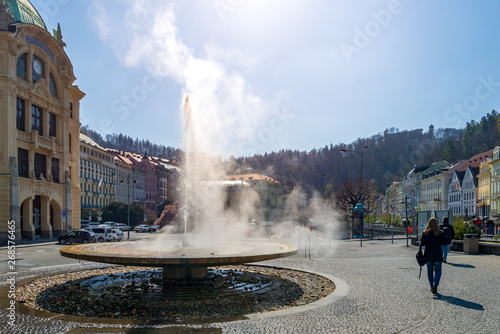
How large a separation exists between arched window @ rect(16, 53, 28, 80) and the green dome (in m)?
4.15

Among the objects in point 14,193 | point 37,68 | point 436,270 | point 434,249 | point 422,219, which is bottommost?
point 422,219

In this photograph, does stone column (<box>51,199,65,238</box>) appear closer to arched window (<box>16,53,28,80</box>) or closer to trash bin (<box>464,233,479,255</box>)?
arched window (<box>16,53,28,80</box>)

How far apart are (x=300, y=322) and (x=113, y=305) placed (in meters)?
4.25

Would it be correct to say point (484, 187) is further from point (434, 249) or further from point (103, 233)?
point (434, 249)

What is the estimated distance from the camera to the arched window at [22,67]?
3866 centimetres

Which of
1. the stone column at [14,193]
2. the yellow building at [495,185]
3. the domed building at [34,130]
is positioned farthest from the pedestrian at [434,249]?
the yellow building at [495,185]

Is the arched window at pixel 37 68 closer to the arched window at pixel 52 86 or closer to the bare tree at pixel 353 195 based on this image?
the arched window at pixel 52 86

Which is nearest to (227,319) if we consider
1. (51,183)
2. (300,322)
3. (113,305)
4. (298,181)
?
(300,322)

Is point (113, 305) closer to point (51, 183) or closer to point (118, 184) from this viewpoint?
point (51, 183)

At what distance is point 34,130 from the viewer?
4019cm

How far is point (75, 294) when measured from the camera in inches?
386

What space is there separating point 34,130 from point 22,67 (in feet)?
20.7

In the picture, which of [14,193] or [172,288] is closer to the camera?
[172,288]

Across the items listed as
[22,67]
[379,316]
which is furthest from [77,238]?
[379,316]
